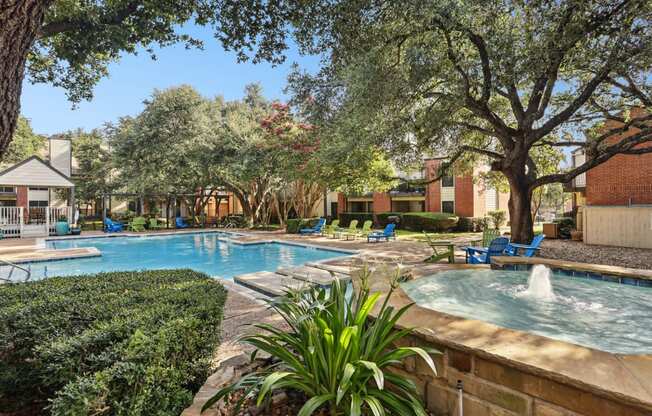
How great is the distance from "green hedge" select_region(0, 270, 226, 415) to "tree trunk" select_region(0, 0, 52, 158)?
157 centimetres

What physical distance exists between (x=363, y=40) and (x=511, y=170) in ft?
23.4

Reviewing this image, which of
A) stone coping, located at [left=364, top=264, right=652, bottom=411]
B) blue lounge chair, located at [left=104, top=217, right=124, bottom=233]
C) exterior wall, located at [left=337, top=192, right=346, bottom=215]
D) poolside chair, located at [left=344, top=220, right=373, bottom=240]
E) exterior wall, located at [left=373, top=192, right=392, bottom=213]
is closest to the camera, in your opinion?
stone coping, located at [left=364, top=264, right=652, bottom=411]

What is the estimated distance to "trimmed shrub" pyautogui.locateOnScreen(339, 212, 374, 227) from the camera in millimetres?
28194

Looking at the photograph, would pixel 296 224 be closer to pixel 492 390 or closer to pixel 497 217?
pixel 497 217

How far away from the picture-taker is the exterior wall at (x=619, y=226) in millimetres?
12680

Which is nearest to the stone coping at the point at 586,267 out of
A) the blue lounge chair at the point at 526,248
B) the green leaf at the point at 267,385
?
the blue lounge chair at the point at 526,248

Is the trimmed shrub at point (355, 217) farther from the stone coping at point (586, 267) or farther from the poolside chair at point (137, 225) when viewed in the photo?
the stone coping at point (586, 267)

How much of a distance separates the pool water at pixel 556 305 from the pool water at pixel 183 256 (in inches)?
293

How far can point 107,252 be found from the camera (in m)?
16.0

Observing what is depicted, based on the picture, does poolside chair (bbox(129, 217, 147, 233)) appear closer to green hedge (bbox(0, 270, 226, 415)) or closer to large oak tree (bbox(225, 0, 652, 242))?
large oak tree (bbox(225, 0, 652, 242))

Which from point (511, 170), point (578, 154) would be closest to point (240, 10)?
point (511, 170)

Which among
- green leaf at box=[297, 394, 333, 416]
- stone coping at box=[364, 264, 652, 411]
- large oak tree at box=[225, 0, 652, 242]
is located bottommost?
green leaf at box=[297, 394, 333, 416]

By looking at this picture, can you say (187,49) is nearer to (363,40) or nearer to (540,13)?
(363,40)

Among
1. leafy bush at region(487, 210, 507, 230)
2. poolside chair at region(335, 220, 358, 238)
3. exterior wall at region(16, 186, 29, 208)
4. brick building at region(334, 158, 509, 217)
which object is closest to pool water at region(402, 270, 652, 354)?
poolside chair at region(335, 220, 358, 238)
